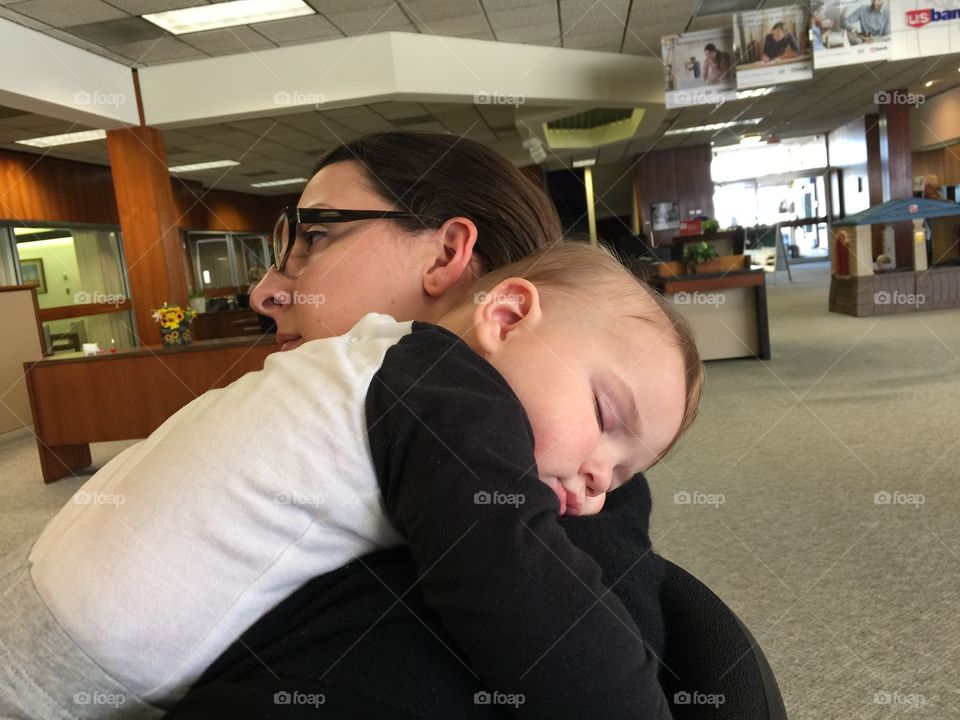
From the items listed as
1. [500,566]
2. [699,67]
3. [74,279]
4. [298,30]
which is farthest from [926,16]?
[74,279]

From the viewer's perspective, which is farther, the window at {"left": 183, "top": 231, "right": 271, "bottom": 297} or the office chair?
the window at {"left": 183, "top": 231, "right": 271, "bottom": 297}

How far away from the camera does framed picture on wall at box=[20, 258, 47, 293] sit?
9453 millimetres

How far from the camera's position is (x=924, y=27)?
654 cm

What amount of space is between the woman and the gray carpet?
1458 millimetres

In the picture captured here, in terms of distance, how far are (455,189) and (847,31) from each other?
247 inches

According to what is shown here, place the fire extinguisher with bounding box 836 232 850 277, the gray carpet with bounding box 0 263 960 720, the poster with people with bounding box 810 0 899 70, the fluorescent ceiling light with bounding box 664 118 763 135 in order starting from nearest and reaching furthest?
1. the gray carpet with bounding box 0 263 960 720
2. the poster with people with bounding box 810 0 899 70
3. the fire extinguisher with bounding box 836 232 850 277
4. the fluorescent ceiling light with bounding box 664 118 763 135

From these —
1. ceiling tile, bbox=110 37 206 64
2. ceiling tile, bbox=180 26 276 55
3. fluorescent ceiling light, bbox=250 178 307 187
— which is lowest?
fluorescent ceiling light, bbox=250 178 307 187

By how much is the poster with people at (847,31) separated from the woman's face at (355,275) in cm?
621

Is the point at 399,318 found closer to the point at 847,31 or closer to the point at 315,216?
the point at 315,216

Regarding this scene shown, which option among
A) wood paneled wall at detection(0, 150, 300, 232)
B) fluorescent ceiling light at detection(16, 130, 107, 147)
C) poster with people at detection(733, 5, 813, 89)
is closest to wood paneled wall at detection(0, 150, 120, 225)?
wood paneled wall at detection(0, 150, 300, 232)

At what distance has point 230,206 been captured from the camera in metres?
15.0

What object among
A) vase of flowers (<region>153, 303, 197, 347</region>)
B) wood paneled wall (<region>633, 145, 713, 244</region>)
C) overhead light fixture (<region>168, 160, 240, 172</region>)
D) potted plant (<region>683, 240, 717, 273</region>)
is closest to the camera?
vase of flowers (<region>153, 303, 197, 347</region>)

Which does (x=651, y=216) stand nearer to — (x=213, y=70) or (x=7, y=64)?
(x=213, y=70)

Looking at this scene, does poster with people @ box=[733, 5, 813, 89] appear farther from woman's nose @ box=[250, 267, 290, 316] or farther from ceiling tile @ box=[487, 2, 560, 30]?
woman's nose @ box=[250, 267, 290, 316]
